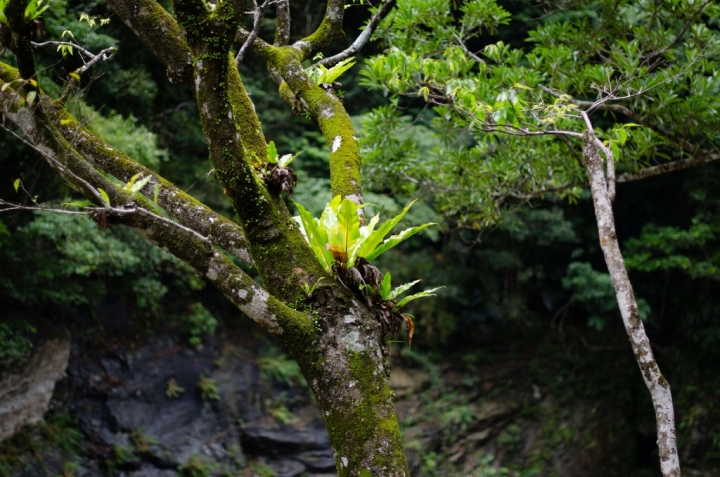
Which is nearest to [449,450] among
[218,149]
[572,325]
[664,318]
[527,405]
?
[527,405]

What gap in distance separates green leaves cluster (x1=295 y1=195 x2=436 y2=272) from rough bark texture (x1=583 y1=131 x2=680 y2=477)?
72 centimetres

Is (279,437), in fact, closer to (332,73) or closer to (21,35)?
(332,73)

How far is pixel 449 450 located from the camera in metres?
7.10

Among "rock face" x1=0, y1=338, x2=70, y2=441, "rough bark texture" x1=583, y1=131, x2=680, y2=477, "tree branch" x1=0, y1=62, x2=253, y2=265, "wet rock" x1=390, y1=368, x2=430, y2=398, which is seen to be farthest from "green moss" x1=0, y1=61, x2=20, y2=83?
"wet rock" x1=390, y1=368, x2=430, y2=398

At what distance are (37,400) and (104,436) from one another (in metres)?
0.78

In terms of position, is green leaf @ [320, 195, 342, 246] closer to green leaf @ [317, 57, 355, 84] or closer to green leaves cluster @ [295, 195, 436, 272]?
green leaves cluster @ [295, 195, 436, 272]

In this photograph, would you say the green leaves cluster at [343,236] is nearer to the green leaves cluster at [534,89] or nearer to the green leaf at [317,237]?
the green leaf at [317,237]

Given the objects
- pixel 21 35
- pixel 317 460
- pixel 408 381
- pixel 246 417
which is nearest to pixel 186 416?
pixel 246 417

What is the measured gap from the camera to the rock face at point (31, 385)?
4.87 m

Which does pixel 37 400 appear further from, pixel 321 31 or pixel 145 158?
pixel 321 31

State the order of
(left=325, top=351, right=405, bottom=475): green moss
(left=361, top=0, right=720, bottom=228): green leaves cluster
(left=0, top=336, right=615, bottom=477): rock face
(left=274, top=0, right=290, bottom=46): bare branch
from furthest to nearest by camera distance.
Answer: (left=0, top=336, right=615, bottom=477): rock face, (left=361, top=0, right=720, bottom=228): green leaves cluster, (left=274, top=0, right=290, bottom=46): bare branch, (left=325, top=351, right=405, bottom=475): green moss

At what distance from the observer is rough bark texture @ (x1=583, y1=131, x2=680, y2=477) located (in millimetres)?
1634

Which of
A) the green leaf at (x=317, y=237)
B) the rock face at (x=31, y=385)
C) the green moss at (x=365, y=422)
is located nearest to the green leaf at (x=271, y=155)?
the green leaf at (x=317, y=237)

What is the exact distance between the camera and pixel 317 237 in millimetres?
1656
